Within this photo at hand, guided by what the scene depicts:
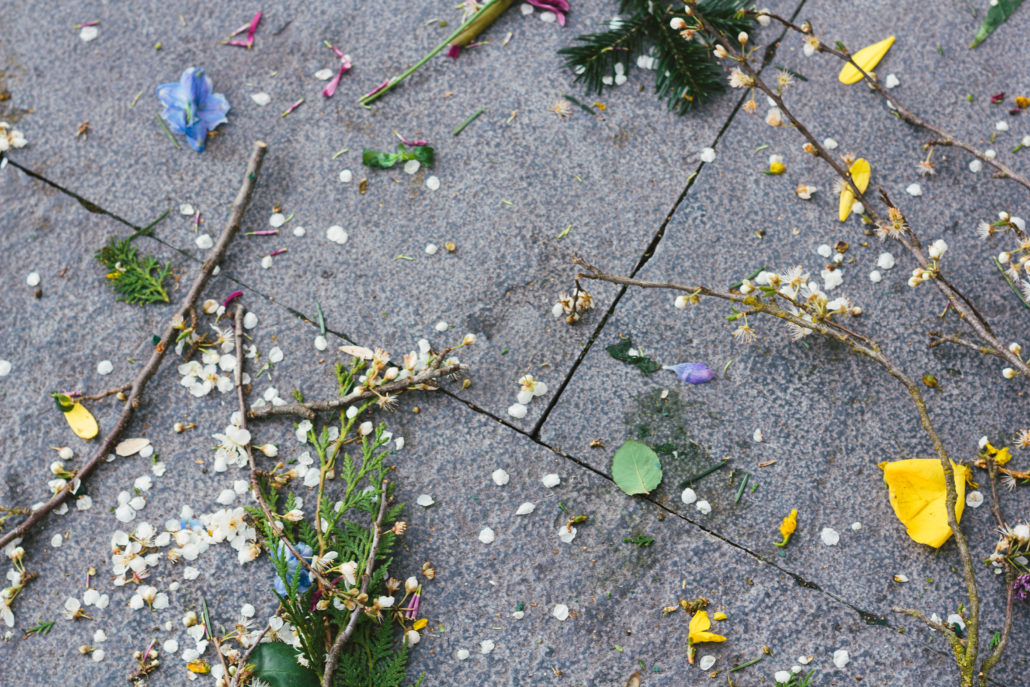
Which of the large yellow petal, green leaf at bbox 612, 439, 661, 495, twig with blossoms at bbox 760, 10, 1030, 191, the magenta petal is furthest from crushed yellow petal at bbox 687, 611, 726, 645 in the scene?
the magenta petal

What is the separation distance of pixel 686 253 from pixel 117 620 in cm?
183

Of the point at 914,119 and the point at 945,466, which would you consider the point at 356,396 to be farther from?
the point at 914,119

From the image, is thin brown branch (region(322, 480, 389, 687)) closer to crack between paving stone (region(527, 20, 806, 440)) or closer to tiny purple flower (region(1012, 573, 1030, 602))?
crack between paving stone (region(527, 20, 806, 440))

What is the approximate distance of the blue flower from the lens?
7.61 ft

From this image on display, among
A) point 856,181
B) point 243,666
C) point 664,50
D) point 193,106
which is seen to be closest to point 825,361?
point 856,181

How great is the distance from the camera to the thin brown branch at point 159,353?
7.01 feet

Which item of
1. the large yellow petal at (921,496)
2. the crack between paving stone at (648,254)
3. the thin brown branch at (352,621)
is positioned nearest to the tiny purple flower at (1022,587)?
the large yellow petal at (921,496)

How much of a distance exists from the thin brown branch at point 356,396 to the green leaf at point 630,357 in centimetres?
42

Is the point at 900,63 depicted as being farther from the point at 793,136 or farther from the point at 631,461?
the point at 631,461

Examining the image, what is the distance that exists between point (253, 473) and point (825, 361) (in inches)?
60.6

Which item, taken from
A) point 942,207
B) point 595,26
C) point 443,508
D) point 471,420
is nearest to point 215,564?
point 443,508

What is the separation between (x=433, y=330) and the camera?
7.30ft

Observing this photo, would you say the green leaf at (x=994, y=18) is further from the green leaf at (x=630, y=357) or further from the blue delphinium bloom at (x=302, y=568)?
the blue delphinium bloom at (x=302, y=568)

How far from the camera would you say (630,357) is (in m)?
2.18
